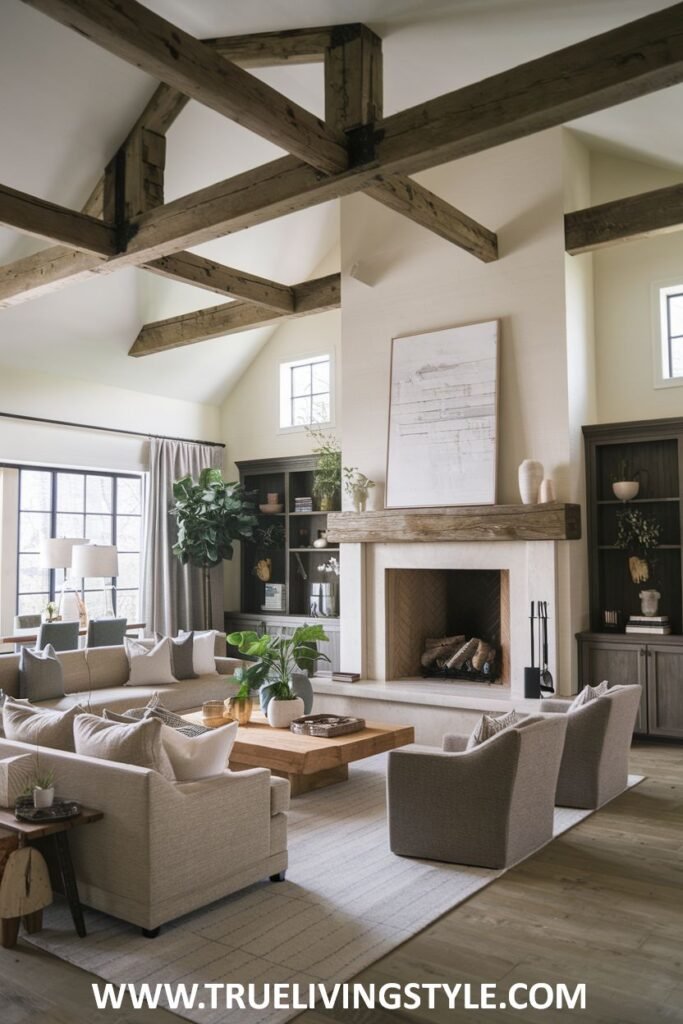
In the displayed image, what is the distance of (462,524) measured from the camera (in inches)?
267

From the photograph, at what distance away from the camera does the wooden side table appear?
318cm

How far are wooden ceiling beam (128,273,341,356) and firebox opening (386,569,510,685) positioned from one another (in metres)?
2.50

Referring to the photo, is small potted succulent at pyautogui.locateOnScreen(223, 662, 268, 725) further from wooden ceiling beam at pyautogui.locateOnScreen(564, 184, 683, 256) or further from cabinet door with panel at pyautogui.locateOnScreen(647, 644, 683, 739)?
wooden ceiling beam at pyautogui.locateOnScreen(564, 184, 683, 256)

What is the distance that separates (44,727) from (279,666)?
199 cm

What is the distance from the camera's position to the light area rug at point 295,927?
298cm

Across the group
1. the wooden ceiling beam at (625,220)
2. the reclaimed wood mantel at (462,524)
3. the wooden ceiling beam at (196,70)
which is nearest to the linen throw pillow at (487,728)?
the reclaimed wood mantel at (462,524)

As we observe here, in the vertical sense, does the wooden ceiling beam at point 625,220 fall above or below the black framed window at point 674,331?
above

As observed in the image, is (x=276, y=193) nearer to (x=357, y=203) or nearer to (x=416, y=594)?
(x=357, y=203)

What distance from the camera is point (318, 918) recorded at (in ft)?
11.3

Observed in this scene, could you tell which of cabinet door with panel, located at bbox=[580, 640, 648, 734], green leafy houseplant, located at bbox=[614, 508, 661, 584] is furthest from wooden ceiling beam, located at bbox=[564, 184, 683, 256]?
cabinet door with panel, located at bbox=[580, 640, 648, 734]

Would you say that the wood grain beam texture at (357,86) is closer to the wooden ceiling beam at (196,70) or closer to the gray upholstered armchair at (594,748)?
the wooden ceiling beam at (196,70)

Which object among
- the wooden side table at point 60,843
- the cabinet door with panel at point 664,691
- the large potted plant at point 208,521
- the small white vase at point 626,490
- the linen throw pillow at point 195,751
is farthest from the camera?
the large potted plant at point 208,521

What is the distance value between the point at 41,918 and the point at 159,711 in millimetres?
940

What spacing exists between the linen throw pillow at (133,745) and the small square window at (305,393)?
19.4ft
